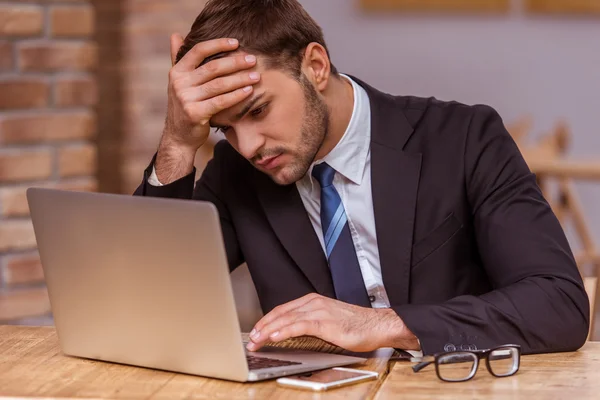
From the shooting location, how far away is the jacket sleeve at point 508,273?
1550mm

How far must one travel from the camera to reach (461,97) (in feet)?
21.1

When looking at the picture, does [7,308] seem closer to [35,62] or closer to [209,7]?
[35,62]

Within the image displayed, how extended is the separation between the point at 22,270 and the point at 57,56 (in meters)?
0.50

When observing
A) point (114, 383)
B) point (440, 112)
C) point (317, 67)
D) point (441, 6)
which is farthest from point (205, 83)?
point (441, 6)

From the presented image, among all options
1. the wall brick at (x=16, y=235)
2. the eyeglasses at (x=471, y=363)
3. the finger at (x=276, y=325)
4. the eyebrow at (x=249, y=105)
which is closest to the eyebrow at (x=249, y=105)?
the eyebrow at (x=249, y=105)

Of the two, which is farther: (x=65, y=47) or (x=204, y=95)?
(x=65, y=47)

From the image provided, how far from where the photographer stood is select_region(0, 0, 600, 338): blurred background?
7.71 feet

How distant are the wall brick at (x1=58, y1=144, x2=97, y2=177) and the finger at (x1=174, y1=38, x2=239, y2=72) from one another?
2.29 ft

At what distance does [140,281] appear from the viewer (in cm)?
138

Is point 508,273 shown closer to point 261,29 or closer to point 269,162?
point 269,162

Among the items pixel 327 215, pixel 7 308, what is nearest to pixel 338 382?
pixel 327 215

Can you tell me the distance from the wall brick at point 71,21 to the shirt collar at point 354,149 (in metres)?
0.77

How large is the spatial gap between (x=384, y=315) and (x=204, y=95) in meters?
0.53

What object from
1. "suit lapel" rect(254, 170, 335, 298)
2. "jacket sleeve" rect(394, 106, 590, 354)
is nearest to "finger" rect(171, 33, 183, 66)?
"suit lapel" rect(254, 170, 335, 298)
